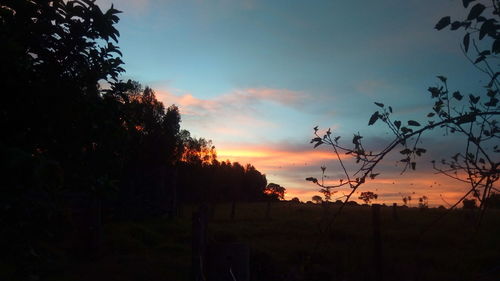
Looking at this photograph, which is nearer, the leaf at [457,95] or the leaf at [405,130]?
the leaf at [405,130]

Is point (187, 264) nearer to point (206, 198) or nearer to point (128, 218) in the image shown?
point (128, 218)

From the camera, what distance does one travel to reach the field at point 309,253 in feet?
37.2

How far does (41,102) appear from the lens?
3.68 meters

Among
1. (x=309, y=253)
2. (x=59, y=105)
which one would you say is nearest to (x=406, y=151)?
(x=59, y=105)

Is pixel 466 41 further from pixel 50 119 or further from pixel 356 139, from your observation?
pixel 50 119

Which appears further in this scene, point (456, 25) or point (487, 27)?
point (456, 25)

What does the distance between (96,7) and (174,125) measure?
3874 cm

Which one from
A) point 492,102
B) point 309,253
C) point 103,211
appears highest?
point 492,102

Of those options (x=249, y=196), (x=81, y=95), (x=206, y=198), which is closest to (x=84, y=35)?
(x=81, y=95)

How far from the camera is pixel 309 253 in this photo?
12789 millimetres

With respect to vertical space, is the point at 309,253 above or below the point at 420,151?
below

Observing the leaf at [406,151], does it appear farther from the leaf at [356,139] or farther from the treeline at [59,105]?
the treeline at [59,105]

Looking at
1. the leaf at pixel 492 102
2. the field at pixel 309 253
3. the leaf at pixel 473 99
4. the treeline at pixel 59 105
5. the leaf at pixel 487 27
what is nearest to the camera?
the leaf at pixel 487 27

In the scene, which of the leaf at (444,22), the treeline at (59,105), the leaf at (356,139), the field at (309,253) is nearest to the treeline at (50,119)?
the treeline at (59,105)
